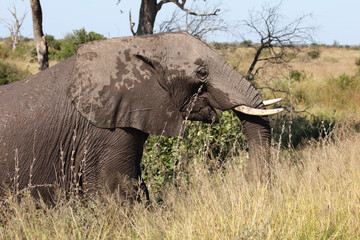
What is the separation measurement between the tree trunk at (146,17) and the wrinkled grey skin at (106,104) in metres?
4.93

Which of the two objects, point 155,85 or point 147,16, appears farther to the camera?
point 147,16

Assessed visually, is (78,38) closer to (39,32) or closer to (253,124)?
(39,32)

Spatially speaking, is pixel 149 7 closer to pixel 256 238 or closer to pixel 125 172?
pixel 125 172

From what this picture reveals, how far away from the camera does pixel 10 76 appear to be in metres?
14.5

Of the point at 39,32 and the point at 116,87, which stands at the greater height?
the point at 39,32

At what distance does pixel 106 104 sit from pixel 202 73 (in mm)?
946

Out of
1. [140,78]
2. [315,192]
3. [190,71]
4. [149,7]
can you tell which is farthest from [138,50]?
[149,7]

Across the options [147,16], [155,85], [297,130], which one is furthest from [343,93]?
[155,85]

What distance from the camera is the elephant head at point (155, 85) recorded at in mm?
4172

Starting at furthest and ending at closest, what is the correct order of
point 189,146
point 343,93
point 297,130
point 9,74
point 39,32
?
point 9,74, point 343,93, point 297,130, point 39,32, point 189,146

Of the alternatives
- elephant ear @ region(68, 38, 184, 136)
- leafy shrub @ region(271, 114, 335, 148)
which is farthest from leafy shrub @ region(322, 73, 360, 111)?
elephant ear @ region(68, 38, 184, 136)

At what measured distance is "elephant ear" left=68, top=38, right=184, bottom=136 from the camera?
13.7ft

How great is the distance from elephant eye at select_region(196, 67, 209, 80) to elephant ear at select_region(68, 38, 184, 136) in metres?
0.36

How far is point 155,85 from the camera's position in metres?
4.28
